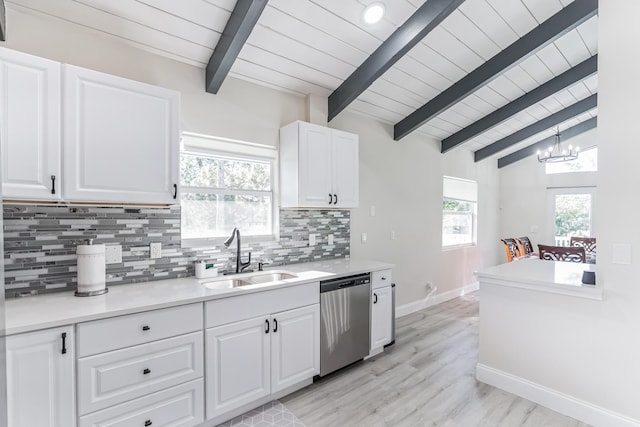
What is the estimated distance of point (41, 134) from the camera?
67.2 inches

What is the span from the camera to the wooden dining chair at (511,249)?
4.74m

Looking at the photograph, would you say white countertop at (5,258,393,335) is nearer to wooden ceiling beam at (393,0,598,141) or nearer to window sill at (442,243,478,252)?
wooden ceiling beam at (393,0,598,141)

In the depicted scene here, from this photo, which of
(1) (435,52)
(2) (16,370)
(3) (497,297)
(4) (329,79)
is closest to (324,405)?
(3) (497,297)

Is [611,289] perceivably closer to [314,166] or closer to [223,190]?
[314,166]

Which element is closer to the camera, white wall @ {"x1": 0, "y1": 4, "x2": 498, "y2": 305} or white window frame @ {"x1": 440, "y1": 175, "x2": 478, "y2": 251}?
white wall @ {"x1": 0, "y1": 4, "x2": 498, "y2": 305}

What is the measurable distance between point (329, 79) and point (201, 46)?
1189 mm

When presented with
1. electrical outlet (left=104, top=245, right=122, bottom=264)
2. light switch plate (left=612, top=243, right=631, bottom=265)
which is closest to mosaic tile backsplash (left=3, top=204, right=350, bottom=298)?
electrical outlet (left=104, top=245, right=122, bottom=264)

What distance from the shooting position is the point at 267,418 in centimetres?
219

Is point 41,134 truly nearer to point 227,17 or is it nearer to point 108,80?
point 108,80

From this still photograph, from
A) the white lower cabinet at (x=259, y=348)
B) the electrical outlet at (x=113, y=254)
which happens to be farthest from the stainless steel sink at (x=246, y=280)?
the electrical outlet at (x=113, y=254)

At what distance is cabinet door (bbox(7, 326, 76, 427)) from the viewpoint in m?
1.43

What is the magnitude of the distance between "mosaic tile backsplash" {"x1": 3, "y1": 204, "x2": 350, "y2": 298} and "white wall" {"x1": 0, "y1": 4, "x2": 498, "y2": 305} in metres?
0.83

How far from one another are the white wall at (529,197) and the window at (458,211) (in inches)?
49.7

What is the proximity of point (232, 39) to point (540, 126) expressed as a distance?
494 centimetres
